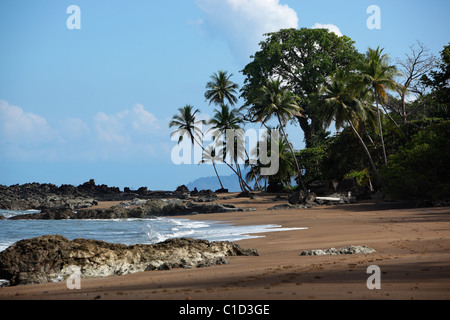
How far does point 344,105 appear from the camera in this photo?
34.5 m

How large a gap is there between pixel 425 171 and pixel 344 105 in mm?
10878

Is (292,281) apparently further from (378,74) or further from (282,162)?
(282,162)

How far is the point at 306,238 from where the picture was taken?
496 inches

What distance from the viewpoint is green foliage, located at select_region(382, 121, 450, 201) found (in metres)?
24.2

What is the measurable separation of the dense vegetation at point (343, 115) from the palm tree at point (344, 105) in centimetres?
8

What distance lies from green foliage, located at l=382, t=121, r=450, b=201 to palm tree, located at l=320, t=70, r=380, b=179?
25.1 feet

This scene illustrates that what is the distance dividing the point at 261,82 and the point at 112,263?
40082 mm

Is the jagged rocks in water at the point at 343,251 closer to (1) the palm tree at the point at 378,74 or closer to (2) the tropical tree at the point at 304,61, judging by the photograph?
(1) the palm tree at the point at 378,74

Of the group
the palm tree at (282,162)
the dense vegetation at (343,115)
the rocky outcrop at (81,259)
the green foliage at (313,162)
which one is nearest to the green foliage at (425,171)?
the dense vegetation at (343,115)

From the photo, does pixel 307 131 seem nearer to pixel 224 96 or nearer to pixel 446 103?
pixel 224 96

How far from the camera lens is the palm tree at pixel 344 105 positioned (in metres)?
34.7

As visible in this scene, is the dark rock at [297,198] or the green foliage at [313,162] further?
the green foliage at [313,162]

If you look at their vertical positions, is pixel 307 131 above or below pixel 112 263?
above
